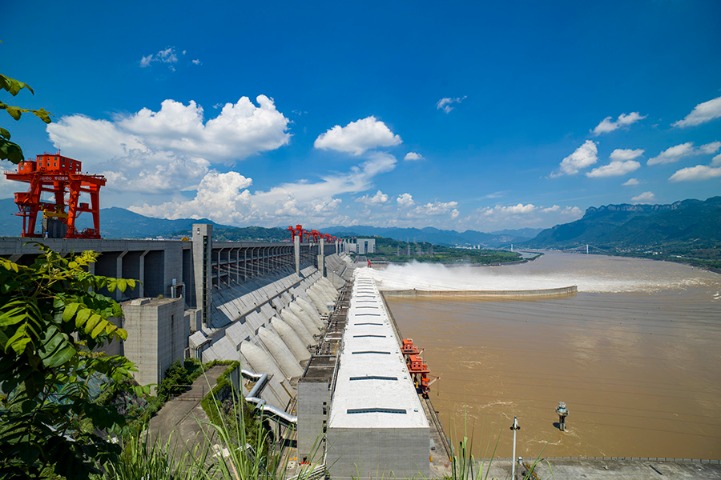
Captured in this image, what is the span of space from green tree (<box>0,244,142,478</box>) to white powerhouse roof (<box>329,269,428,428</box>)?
10.1m

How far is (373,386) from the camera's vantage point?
47.4ft

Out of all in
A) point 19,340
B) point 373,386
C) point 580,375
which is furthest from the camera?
point 580,375

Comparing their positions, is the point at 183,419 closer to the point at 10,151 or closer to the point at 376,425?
the point at 376,425

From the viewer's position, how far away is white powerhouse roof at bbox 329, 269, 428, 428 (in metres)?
12.0

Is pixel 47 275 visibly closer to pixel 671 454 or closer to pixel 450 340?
pixel 671 454

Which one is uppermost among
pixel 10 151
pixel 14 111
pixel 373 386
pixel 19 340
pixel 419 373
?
pixel 14 111

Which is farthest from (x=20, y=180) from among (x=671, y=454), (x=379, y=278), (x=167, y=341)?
(x=379, y=278)

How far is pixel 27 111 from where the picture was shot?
2.48 metres

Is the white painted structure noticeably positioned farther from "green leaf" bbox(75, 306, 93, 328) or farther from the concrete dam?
"green leaf" bbox(75, 306, 93, 328)

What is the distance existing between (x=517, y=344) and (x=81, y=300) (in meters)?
34.7

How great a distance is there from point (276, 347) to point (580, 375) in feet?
68.3

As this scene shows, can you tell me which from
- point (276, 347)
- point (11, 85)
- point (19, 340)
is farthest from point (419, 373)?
point (11, 85)

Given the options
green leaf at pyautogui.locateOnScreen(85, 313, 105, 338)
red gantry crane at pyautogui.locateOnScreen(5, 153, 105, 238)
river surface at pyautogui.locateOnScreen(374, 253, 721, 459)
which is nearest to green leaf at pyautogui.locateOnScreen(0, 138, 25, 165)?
green leaf at pyautogui.locateOnScreen(85, 313, 105, 338)

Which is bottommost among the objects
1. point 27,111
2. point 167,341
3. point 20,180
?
point 167,341
